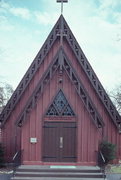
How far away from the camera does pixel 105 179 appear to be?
13758 mm

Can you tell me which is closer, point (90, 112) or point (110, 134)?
point (90, 112)

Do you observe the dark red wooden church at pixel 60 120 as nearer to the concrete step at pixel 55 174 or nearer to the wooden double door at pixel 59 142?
the wooden double door at pixel 59 142

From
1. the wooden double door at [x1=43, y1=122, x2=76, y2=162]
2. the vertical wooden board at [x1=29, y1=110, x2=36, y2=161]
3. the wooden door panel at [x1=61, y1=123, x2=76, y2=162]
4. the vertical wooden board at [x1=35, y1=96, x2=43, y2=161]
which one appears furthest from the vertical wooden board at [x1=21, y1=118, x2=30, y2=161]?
the wooden door panel at [x1=61, y1=123, x2=76, y2=162]

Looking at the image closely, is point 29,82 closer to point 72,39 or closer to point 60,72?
point 60,72

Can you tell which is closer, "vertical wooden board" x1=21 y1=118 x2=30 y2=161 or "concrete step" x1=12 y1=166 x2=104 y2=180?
"concrete step" x1=12 y1=166 x2=104 y2=180

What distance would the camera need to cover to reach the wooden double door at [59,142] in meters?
16.3

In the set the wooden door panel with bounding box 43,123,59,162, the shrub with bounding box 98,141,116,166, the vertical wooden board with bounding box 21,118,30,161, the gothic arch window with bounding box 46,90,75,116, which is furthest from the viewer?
the shrub with bounding box 98,141,116,166

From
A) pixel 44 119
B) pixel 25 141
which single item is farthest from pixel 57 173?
pixel 44 119

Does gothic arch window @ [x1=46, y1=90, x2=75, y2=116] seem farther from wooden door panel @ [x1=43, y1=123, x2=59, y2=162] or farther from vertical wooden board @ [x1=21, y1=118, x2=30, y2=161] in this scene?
vertical wooden board @ [x1=21, y1=118, x2=30, y2=161]

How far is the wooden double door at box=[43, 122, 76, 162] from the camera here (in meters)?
16.3

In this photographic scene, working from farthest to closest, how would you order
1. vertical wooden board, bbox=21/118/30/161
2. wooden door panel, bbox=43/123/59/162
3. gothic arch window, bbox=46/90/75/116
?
gothic arch window, bbox=46/90/75/116
wooden door panel, bbox=43/123/59/162
vertical wooden board, bbox=21/118/30/161

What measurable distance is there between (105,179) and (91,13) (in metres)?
13.9

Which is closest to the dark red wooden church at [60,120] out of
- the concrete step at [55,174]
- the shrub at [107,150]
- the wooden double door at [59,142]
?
the wooden double door at [59,142]

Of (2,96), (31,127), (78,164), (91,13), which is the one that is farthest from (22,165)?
(2,96)
